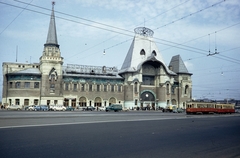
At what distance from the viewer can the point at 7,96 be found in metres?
49.7

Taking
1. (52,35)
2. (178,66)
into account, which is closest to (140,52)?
(178,66)

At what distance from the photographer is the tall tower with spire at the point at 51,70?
50.6 metres

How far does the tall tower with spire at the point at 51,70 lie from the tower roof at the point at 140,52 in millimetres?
17287

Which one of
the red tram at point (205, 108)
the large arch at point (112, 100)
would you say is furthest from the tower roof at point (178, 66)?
the red tram at point (205, 108)

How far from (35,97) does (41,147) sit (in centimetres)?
4474

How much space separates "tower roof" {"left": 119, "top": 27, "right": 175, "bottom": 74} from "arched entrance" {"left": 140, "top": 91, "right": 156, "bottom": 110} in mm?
7199

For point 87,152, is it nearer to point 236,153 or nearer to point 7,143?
point 7,143

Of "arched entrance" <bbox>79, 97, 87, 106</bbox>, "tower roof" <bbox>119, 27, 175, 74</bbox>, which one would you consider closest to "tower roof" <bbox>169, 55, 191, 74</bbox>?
"tower roof" <bbox>119, 27, 175, 74</bbox>

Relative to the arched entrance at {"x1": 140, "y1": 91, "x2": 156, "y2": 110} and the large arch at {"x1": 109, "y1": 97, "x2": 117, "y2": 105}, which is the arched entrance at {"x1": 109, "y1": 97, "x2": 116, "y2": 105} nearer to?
the large arch at {"x1": 109, "y1": 97, "x2": 117, "y2": 105}

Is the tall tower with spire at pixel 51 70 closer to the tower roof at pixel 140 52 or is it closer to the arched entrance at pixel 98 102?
the arched entrance at pixel 98 102

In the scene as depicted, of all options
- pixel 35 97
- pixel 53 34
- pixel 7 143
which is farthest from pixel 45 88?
pixel 7 143

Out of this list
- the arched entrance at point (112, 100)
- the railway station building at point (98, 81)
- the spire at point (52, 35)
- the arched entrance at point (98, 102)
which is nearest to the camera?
the railway station building at point (98, 81)

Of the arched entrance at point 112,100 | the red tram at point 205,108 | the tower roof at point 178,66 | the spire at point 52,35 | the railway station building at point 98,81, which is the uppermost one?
the spire at point 52,35

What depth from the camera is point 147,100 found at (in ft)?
201
